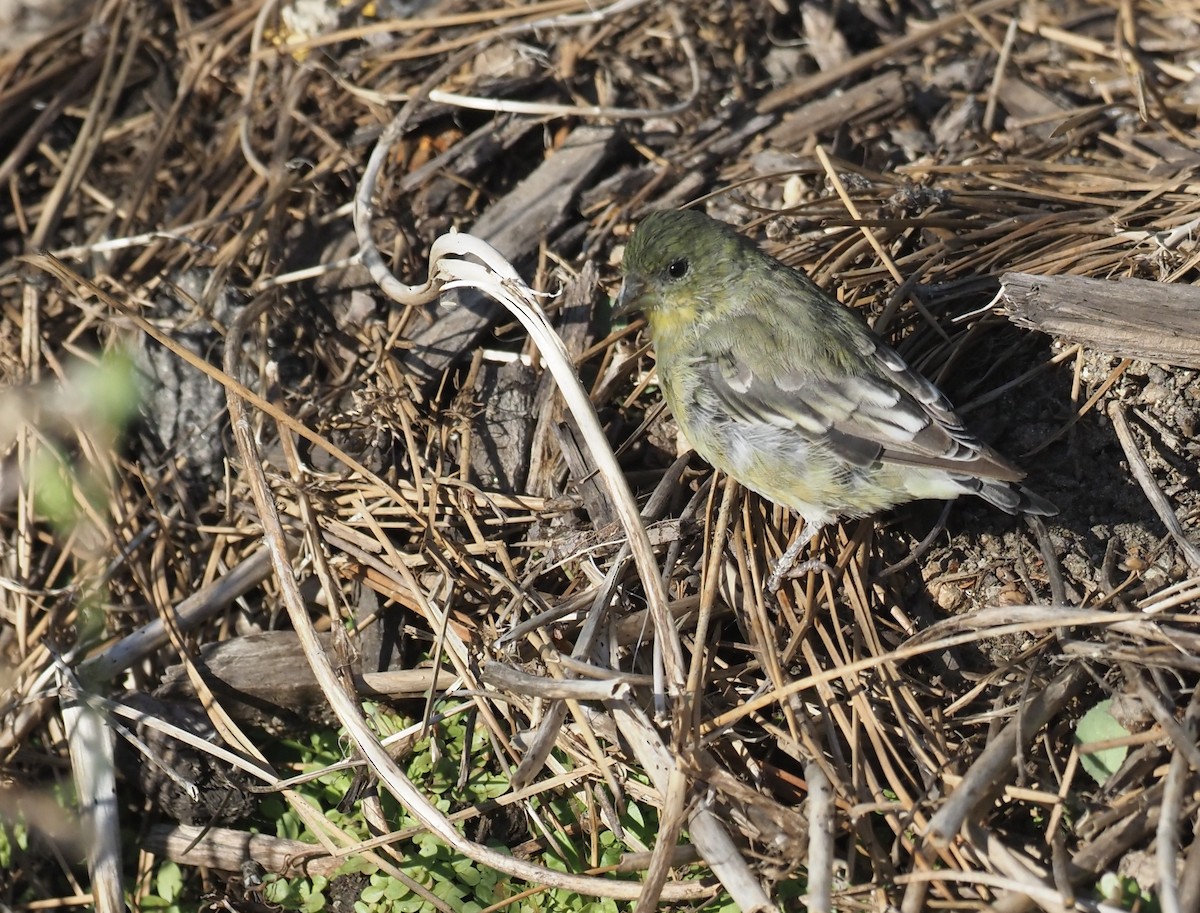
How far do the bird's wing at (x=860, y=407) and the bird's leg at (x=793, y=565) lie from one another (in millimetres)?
328

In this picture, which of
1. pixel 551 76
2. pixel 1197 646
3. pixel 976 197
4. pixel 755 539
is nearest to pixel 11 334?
pixel 551 76

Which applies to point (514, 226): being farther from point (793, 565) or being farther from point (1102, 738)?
point (1102, 738)

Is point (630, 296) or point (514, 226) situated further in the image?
point (514, 226)

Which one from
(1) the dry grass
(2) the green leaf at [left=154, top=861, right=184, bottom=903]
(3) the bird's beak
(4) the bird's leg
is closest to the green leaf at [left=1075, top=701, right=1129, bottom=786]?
(1) the dry grass

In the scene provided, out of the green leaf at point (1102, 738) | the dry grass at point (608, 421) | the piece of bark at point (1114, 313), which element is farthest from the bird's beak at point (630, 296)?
the green leaf at point (1102, 738)

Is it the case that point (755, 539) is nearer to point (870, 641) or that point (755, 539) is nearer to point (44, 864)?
point (870, 641)

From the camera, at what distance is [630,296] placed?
4301mm

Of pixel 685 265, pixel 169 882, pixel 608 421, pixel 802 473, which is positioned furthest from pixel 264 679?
pixel 685 265

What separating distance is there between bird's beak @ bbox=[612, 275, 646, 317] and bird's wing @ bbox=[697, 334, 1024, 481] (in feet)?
1.33

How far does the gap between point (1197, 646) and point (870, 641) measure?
951 mm

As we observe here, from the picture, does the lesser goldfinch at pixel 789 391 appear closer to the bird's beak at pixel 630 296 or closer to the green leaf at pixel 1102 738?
the bird's beak at pixel 630 296

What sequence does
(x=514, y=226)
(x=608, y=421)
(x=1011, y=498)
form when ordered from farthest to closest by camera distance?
1. (x=514, y=226)
2. (x=608, y=421)
3. (x=1011, y=498)

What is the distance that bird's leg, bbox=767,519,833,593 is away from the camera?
379 centimetres

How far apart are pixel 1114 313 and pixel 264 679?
3.32m
